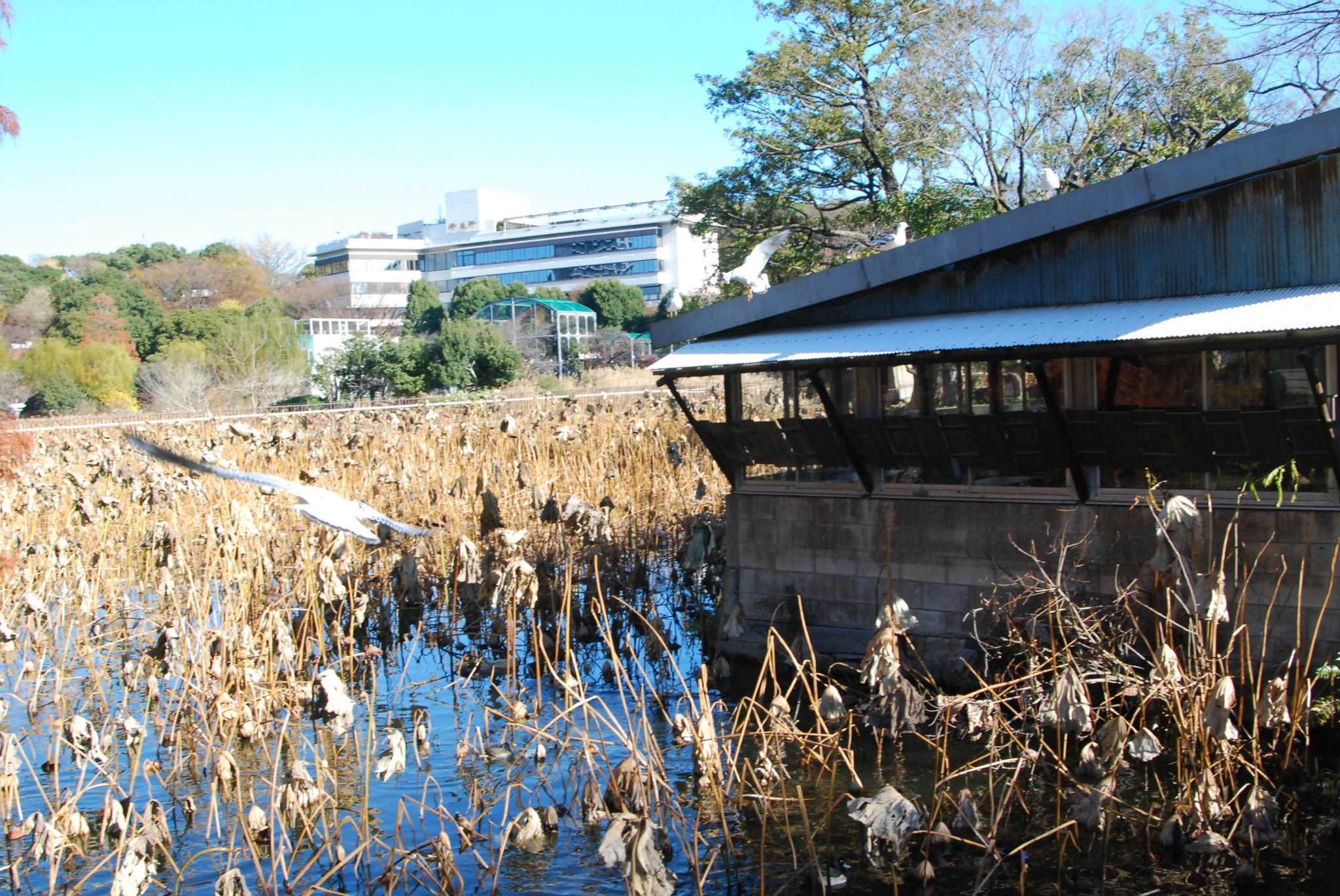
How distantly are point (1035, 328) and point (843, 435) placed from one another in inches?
77.2

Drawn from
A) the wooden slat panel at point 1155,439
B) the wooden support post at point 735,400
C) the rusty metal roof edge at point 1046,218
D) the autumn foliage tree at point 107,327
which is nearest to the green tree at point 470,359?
the autumn foliage tree at point 107,327

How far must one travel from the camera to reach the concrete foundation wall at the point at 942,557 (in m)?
8.27

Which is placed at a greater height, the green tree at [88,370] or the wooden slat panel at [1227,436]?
the green tree at [88,370]

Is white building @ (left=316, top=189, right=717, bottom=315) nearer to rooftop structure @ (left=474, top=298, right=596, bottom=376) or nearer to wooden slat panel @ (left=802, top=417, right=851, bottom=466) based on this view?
rooftop structure @ (left=474, top=298, right=596, bottom=376)

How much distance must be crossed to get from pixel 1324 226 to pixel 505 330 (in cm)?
4828

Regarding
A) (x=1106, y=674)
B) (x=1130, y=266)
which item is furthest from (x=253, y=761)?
(x=1130, y=266)

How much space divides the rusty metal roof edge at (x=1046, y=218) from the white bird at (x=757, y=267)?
0.12 meters

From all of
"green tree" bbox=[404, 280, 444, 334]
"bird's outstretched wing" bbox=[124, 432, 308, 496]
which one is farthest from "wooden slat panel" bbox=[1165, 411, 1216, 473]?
"green tree" bbox=[404, 280, 444, 334]

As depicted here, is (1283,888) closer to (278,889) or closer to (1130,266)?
(1130,266)

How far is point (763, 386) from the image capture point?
11344 millimetres

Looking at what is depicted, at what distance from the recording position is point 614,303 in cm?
6656

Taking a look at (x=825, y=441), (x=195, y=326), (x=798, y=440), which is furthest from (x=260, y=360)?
(x=825, y=441)

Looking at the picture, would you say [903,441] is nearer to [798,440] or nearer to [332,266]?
[798,440]

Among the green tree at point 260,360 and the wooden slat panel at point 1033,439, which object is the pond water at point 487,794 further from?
the green tree at point 260,360
